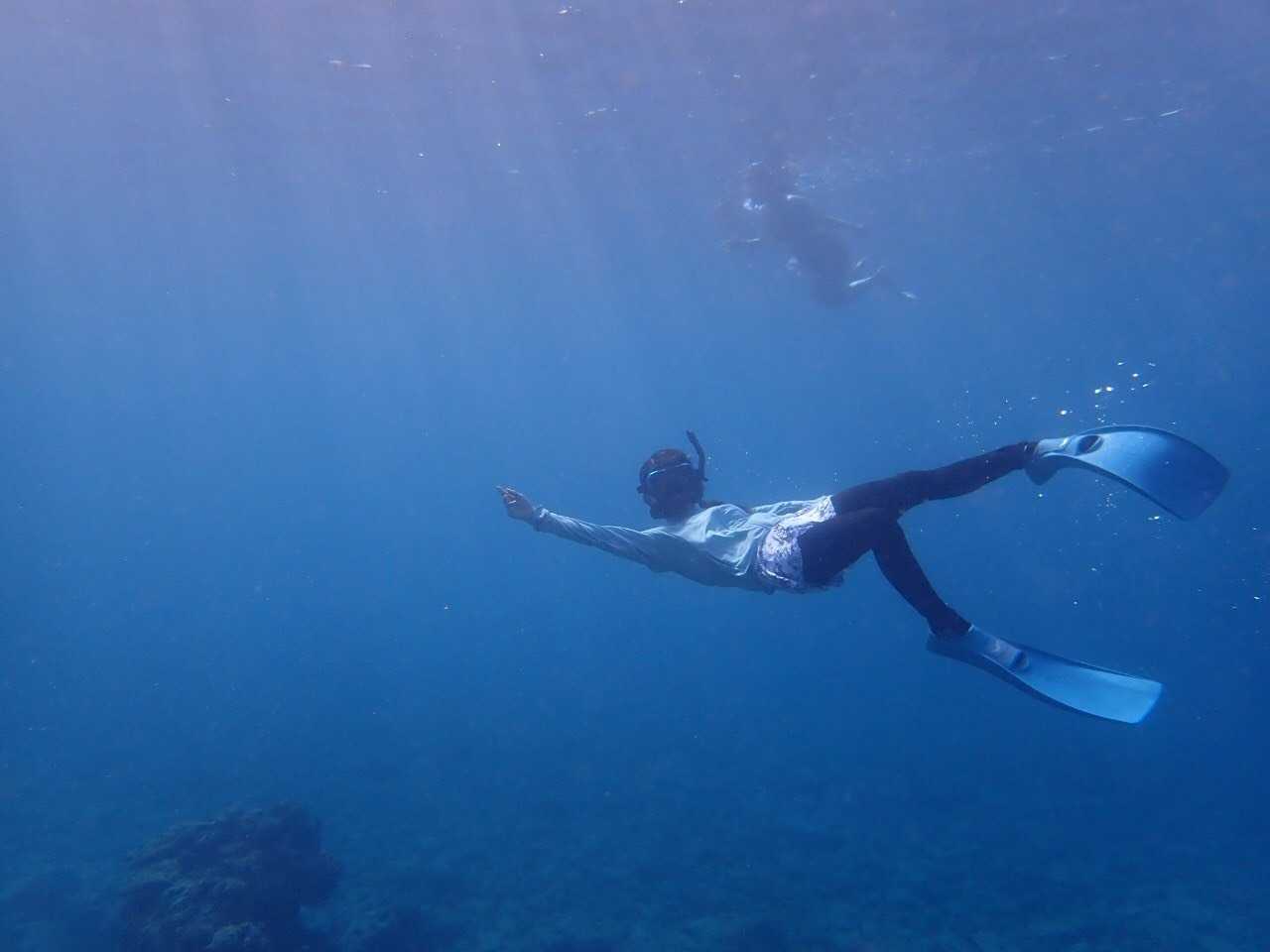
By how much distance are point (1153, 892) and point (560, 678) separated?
847 inches

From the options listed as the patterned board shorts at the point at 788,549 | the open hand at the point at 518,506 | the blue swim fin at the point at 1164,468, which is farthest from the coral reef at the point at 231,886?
the blue swim fin at the point at 1164,468

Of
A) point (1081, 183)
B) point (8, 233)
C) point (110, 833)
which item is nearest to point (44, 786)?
point (110, 833)

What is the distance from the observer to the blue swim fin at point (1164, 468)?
496 cm

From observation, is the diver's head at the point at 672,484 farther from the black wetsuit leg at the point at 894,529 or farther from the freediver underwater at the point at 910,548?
the black wetsuit leg at the point at 894,529

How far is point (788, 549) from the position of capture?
5492 mm

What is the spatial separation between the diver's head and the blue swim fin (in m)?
2.73

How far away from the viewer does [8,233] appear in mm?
30781

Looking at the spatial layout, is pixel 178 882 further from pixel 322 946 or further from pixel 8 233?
pixel 8 233

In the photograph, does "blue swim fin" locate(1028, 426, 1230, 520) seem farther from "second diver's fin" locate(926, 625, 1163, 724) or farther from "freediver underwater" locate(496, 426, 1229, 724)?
"second diver's fin" locate(926, 625, 1163, 724)

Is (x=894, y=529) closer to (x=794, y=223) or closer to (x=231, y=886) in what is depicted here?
(x=231, y=886)

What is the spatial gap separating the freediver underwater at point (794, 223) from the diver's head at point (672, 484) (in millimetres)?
20992

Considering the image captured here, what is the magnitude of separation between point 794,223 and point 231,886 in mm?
24925

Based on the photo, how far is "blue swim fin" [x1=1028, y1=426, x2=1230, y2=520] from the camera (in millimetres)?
4965

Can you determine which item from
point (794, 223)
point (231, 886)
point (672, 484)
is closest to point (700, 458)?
point (672, 484)
